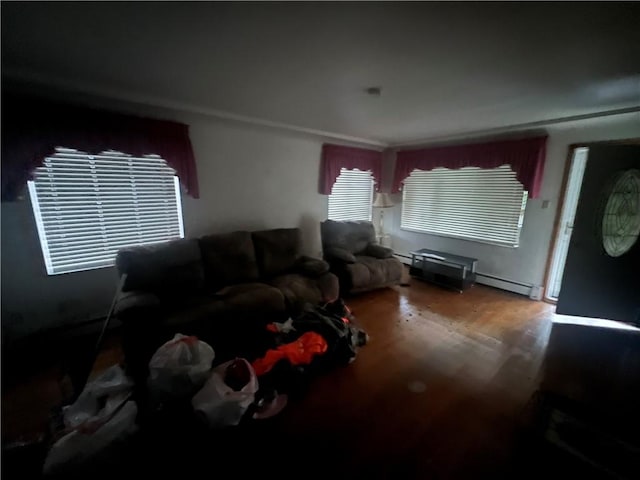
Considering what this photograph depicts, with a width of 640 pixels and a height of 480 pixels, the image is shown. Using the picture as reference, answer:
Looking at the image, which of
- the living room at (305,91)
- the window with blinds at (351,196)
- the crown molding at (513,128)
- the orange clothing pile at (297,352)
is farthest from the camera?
the window with blinds at (351,196)

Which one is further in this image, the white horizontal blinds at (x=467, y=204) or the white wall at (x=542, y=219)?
the white horizontal blinds at (x=467, y=204)

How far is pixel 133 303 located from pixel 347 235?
8.66ft

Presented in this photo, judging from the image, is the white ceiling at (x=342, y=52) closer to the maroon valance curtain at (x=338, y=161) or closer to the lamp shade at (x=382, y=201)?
the maroon valance curtain at (x=338, y=161)

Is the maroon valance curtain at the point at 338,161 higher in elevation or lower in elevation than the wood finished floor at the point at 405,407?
higher

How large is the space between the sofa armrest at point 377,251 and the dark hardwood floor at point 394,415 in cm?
130

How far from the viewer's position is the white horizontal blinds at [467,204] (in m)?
3.65

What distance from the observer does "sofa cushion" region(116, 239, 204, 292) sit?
7.64ft

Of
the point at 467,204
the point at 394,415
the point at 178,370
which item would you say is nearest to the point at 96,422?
the point at 178,370

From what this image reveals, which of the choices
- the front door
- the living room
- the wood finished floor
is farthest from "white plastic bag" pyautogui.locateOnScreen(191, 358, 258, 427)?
the front door

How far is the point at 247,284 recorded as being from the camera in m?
2.78

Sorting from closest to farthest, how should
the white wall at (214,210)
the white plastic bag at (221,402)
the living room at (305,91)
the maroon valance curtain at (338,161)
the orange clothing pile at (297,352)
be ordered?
1. the living room at (305,91)
2. the white plastic bag at (221,402)
3. the orange clothing pile at (297,352)
4. the white wall at (214,210)
5. the maroon valance curtain at (338,161)

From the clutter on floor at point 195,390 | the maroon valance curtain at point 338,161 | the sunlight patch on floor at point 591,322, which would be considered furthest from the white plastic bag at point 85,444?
the sunlight patch on floor at point 591,322

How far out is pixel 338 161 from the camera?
14.0ft

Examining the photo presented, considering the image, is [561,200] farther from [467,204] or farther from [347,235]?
[347,235]
